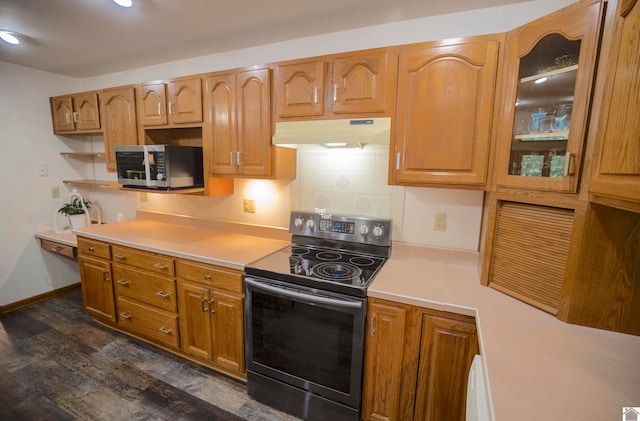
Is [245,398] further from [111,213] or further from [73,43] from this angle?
[73,43]

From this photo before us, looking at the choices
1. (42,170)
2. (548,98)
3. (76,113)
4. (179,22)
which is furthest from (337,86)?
(42,170)

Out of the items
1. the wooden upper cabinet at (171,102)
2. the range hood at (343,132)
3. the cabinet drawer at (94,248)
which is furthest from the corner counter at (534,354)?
the cabinet drawer at (94,248)

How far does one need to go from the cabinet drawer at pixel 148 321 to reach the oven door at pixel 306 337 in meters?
0.74

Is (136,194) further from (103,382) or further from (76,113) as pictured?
(103,382)

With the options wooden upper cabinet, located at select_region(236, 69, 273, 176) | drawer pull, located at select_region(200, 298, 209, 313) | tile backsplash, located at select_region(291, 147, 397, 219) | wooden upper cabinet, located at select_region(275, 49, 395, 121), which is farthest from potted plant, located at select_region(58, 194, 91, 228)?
Result: wooden upper cabinet, located at select_region(275, 49, 395, 121)

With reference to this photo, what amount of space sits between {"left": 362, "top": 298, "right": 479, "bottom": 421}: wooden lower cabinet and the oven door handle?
0.36 feet

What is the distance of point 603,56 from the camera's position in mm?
1056

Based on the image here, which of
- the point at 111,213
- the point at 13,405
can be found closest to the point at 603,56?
the point at 13,405

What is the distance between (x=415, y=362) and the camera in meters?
1.46

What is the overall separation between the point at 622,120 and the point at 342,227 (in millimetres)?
1433

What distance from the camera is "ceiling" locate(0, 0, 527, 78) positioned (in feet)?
5.46

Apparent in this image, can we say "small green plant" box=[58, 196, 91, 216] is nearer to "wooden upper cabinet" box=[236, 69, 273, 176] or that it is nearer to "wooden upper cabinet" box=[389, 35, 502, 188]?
"wooden upper cabinet" box=[236, 69, 273, 176]

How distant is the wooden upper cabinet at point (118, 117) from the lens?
2.49m

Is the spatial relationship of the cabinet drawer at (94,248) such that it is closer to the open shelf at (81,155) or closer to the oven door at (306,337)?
the open shelf at (81,155)
